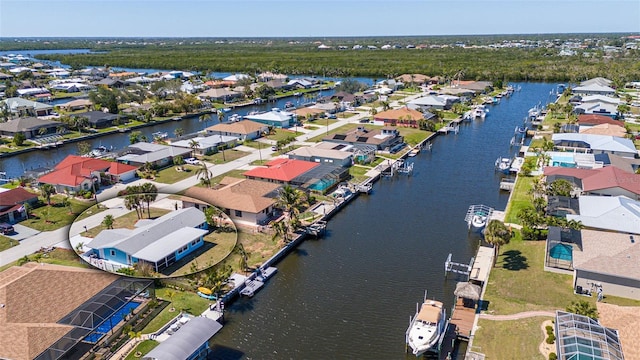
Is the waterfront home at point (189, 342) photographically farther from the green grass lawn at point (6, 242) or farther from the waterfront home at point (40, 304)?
the green grass lawn at point (6, 242)

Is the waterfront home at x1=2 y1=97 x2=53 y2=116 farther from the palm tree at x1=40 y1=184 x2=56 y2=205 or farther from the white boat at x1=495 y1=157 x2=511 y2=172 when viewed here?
the white boat at x1=495 y1=157 x2=511 y2=172

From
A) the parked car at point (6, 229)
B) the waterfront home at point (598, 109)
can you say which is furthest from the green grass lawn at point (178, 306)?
the waterfront home at point (598, 109)

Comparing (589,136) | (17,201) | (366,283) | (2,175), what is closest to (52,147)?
(2,175)

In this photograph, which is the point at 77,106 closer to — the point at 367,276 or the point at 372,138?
the point at 372,138

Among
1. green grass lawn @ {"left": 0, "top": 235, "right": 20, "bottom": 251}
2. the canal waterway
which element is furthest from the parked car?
the canal waterway

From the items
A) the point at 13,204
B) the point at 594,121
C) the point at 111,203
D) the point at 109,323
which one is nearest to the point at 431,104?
the point at 594,121
